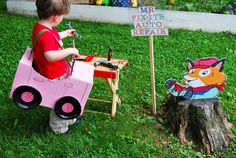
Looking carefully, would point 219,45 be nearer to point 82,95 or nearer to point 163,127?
point 163,127

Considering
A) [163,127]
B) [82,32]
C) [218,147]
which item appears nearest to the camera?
[218,147]

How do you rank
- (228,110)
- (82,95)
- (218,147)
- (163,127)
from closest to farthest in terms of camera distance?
(82,95) < (218,147) < (163,127) < (228,110)

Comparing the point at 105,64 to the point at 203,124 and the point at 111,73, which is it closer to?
the point at 111,73

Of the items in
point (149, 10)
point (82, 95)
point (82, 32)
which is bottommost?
point (82, 32)

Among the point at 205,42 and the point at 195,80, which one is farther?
the point at 205,42

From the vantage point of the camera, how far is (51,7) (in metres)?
3.81

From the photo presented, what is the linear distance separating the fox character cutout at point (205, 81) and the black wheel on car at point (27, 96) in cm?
140

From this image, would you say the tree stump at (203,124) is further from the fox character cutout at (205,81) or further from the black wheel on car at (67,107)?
the black wheel on car at (67,107)

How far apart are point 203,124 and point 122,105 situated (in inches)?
43.2

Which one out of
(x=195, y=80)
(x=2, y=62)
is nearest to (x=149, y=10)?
(x=195, y=80)

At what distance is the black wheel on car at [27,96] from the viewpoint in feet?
13.0

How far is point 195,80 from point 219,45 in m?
2.63

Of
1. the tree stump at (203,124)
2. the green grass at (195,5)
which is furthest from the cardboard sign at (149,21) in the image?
the green grass at (195,5)

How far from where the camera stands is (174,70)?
591 centimetres
